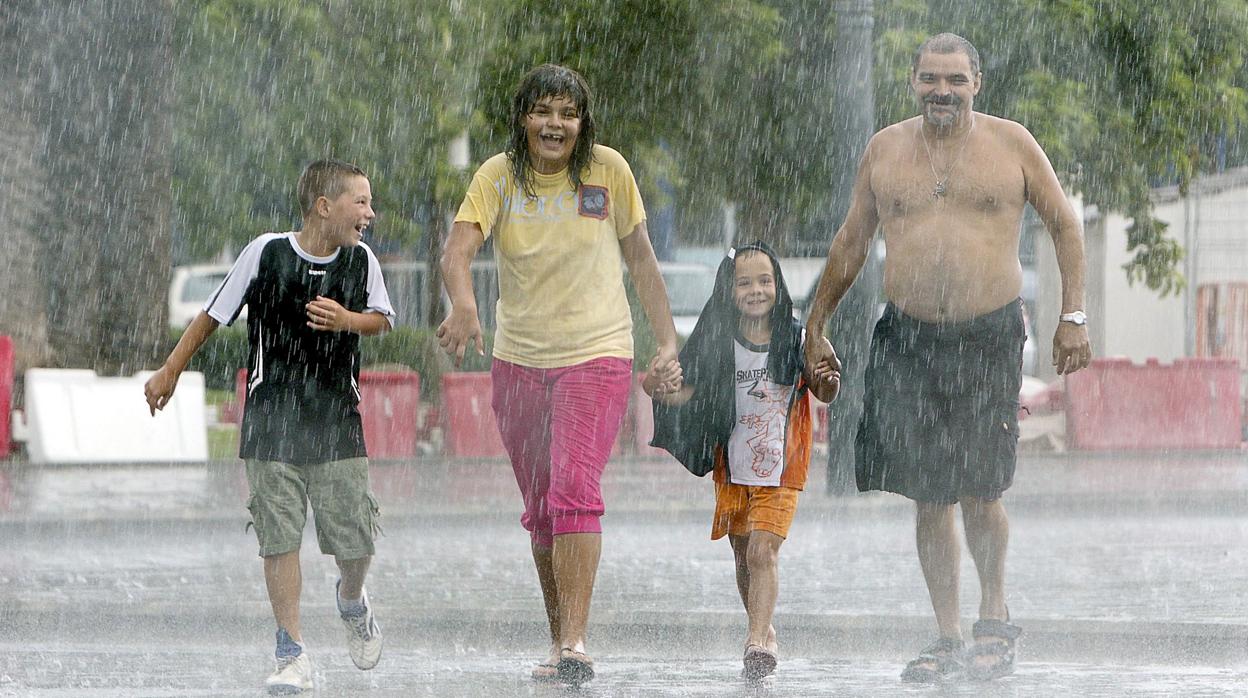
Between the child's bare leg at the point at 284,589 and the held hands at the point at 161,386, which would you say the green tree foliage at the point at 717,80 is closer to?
the held hands at the point at 161,386

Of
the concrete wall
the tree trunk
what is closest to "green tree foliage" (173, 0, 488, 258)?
the tree trunk

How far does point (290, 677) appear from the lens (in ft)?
19.9

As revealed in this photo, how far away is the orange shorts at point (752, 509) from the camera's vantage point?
6.40 m

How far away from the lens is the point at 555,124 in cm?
629

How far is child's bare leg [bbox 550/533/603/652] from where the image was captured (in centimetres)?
618

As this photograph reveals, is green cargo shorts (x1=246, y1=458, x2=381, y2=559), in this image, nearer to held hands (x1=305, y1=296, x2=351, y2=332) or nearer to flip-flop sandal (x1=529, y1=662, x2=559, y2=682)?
held hands (x1=305, y1=296, x2=351, y2=332)

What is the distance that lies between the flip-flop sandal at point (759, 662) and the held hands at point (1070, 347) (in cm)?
123

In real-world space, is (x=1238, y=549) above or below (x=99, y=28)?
below

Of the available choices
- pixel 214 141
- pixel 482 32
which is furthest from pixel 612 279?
pixel 214 141

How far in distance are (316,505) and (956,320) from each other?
2046 mm

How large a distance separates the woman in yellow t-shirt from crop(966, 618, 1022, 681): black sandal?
3.88ft

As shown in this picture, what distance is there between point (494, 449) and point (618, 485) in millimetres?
3218

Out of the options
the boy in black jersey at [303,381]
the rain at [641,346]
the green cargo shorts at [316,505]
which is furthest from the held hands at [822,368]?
the green cargo shorts at [316,505]

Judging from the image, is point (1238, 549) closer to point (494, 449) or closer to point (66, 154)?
point (494, 449)
